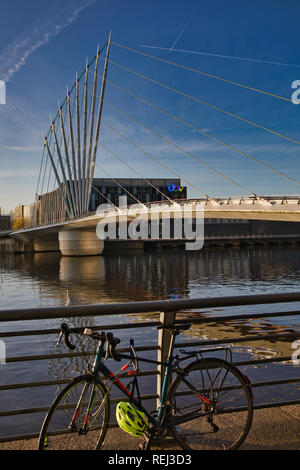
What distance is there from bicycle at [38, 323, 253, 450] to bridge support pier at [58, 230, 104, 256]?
65.7 metres

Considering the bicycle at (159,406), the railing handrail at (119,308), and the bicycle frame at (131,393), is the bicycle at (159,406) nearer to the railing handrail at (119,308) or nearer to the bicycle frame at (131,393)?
the bicycle frame at (131,393)

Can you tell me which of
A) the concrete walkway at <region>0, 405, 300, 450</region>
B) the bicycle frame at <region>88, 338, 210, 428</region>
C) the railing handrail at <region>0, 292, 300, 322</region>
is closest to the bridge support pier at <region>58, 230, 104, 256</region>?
the concrete walkway at <region>0, 405, 300, 450</region>

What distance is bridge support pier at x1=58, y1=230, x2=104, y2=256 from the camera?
68.5 metres

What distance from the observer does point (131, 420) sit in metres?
3.00

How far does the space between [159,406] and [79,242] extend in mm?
66530

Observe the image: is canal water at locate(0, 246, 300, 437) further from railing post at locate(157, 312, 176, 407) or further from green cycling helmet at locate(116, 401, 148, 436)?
green cycling helmet at locate(116, 401, 148, 436)


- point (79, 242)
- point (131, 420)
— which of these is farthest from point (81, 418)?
point (79, 242)

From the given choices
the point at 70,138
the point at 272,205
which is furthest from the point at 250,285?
the point at 70,138

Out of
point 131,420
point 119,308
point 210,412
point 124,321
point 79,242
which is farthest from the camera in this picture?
point 79,242

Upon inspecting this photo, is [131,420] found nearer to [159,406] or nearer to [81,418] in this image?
[159,406]

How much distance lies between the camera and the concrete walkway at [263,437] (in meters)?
3.25
